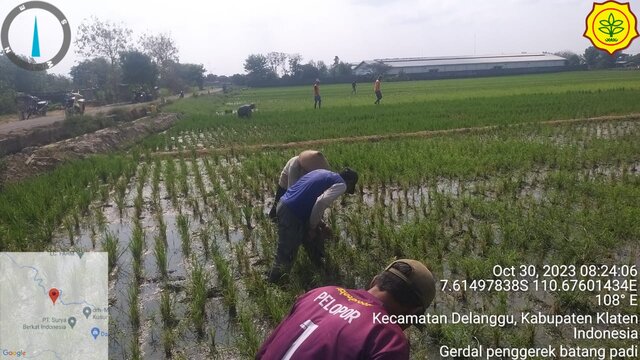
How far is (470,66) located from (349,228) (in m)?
57.1

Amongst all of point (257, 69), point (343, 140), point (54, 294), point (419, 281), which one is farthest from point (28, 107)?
point (257, 69)

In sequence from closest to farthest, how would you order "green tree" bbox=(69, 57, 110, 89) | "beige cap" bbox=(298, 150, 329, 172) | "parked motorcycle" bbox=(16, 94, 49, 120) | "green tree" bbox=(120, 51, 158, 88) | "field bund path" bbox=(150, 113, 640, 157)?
"beige cap" bbox=(298, 150, 329, 172) < "field bund path" bbox=(150, 113, 640, 157) < "parked motorcycle" bbox=(16, 94, 49, 120) < "green tree" bbox=(120, 51, 158, 88) < "green tree" bbox=(69, 57, 110, 89)

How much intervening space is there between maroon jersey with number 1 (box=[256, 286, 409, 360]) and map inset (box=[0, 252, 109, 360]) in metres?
1.75

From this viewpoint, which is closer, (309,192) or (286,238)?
(309,192)

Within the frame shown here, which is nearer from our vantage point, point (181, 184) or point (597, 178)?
point (597, 178)

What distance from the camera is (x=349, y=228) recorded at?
4.46 metres

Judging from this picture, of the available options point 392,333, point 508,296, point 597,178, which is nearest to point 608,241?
point 508,296

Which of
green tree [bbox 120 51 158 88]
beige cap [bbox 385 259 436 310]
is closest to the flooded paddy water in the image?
beige cap [bbox 385 259 436 310]

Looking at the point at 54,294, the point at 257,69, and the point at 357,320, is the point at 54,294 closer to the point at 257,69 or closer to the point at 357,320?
the point at 357,320

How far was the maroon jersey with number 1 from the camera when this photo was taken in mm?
1246

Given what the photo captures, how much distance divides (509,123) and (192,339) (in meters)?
10.5

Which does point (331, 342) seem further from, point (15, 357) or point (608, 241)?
point (608, 241)

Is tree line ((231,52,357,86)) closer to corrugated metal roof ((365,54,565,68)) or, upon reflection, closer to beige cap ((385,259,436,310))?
corrugated metal roof ((365,54,565,68))

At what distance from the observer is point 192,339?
9.14 ft
